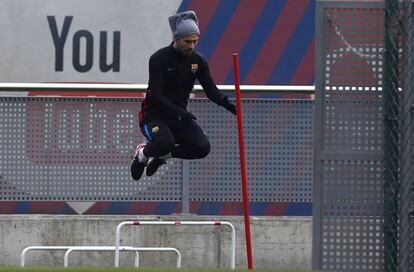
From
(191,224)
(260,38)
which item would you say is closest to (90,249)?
(191,224)

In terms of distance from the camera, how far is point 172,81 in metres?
13.6

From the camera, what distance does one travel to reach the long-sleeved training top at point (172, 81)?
13469 millimetres

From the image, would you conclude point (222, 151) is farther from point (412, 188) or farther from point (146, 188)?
point (412, 188)

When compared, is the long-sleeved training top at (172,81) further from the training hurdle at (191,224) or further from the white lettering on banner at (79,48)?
the white lettering on banner at (79,48)

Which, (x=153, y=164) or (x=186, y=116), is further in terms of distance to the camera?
(x=153, y=164)

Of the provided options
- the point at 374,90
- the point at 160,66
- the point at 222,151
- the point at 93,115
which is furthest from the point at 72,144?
the point at 374,90

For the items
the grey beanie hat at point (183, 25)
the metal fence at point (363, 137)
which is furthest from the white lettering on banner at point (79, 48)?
the metal fence at point (363, 137)

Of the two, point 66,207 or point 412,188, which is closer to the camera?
point 412,188

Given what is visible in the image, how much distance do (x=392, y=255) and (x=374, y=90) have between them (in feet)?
3.38

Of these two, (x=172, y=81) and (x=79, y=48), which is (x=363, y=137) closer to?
(x=172, y=81)

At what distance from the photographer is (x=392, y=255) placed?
36.1 ft

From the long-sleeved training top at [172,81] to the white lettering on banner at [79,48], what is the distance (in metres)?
3.55

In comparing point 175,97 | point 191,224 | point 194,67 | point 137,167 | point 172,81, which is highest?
point 194,67

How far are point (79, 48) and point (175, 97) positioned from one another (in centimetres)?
379
